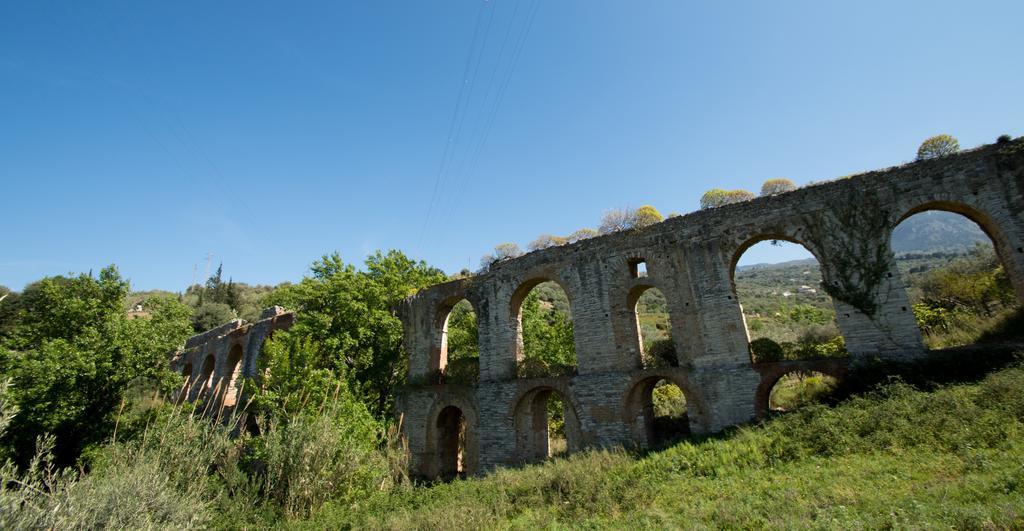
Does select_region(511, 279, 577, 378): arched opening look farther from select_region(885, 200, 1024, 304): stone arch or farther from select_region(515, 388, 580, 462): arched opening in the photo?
select_region(885, 200, 1024, 304): stone arch

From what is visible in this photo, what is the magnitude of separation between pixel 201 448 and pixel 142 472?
9.00 feet

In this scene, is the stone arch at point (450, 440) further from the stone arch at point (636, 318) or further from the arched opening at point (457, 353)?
the stone arch at point (636, 318)

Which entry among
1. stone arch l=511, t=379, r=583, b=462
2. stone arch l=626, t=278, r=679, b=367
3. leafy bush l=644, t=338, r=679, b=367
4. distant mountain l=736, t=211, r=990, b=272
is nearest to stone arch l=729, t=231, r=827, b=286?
stone arch l=626, t=278, r=679, b=367

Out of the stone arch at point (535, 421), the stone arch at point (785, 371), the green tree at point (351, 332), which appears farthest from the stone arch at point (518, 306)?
the stone arch at point (785, 371)

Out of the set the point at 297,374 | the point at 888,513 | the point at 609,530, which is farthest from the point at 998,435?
the point at 297,374

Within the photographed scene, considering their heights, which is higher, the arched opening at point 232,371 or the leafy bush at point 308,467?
the arched opening at point 232,371

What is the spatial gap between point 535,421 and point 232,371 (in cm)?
2170

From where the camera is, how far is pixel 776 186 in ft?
Answer: 44.9

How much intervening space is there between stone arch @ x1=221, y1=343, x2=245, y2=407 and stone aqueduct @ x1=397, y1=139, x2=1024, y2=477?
14.3 m

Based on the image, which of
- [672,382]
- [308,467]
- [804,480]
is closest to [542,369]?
[672,382]

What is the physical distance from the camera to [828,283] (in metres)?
12.1

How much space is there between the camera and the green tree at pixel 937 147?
11.5 meters

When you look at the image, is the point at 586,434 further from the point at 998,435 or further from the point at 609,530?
the point at 998,435

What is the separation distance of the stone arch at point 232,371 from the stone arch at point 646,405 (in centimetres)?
2364
